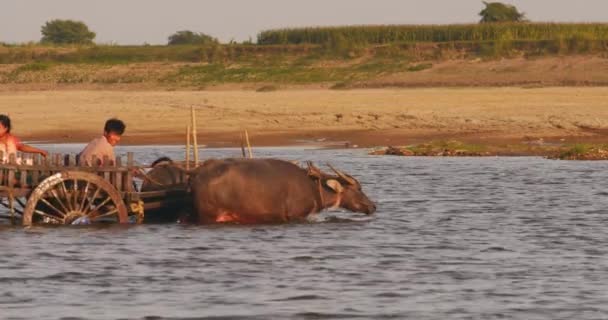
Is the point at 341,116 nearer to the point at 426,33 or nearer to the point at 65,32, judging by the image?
the point at 426,33

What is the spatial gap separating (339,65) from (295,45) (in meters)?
3.11

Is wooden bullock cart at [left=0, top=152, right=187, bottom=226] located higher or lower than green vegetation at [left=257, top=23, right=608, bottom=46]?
lower

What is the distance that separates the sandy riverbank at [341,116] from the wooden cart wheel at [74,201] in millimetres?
14216

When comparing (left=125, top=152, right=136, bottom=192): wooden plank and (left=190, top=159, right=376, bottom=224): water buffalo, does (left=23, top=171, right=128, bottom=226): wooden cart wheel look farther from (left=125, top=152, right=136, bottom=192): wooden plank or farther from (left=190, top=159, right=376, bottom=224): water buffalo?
(left=190, top=159, right=376, bottom=224): water buffalo

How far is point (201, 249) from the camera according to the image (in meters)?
14.5

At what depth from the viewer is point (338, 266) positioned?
1348cm

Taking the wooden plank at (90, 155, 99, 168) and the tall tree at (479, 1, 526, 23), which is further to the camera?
the tall tree at (479, 1, 526, 23)

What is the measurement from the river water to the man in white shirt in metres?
0.72

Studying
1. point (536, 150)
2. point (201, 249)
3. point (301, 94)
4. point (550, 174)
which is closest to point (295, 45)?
point (301, 94)

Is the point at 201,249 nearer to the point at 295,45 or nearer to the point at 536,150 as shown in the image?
the point at 536,150

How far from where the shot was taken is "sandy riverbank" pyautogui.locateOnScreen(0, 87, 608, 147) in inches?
1200

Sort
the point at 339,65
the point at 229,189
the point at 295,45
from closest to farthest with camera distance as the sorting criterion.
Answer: the point at 229,189, the point at 339,65, the point at 295,45

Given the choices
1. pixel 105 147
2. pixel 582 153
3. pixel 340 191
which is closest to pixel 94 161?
pixel 105 147

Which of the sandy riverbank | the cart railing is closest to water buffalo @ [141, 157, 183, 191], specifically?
the cart railing
